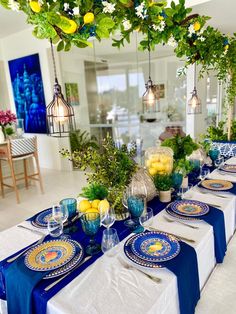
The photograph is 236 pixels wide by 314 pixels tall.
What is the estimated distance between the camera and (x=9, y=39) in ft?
17.9

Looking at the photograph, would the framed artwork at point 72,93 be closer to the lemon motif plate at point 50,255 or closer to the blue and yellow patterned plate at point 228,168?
the blue and yellow patterned plate at point 228,168

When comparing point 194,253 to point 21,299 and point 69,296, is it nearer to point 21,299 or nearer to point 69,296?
point 69,296

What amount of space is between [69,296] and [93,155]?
2.34 feet

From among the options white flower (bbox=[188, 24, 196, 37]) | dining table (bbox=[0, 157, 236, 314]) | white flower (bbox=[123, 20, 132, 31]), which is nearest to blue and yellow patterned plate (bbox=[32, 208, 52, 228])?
dining table (bbox=[0, 157, 236, 314])

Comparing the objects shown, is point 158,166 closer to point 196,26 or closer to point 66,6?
point 66,6

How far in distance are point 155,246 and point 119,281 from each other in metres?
0.26

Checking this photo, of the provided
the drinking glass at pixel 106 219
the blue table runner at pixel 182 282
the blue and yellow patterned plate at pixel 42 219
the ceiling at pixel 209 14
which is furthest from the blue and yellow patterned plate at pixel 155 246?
the ceiling at pixel 209 14

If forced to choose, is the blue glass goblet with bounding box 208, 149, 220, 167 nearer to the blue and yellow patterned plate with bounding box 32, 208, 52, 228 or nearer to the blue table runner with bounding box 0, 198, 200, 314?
the blue table runner with bounding box 0, 198, 200, 314

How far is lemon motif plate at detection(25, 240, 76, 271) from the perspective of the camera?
101cm

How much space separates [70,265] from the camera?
39.8 inches

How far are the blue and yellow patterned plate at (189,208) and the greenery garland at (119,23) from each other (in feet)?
3.68

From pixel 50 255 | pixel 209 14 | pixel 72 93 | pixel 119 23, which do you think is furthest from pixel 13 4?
pixel 72 93

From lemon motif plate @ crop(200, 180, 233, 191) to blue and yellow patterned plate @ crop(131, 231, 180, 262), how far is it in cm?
77

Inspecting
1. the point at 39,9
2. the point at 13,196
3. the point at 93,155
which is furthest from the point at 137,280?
the point at 13,196
